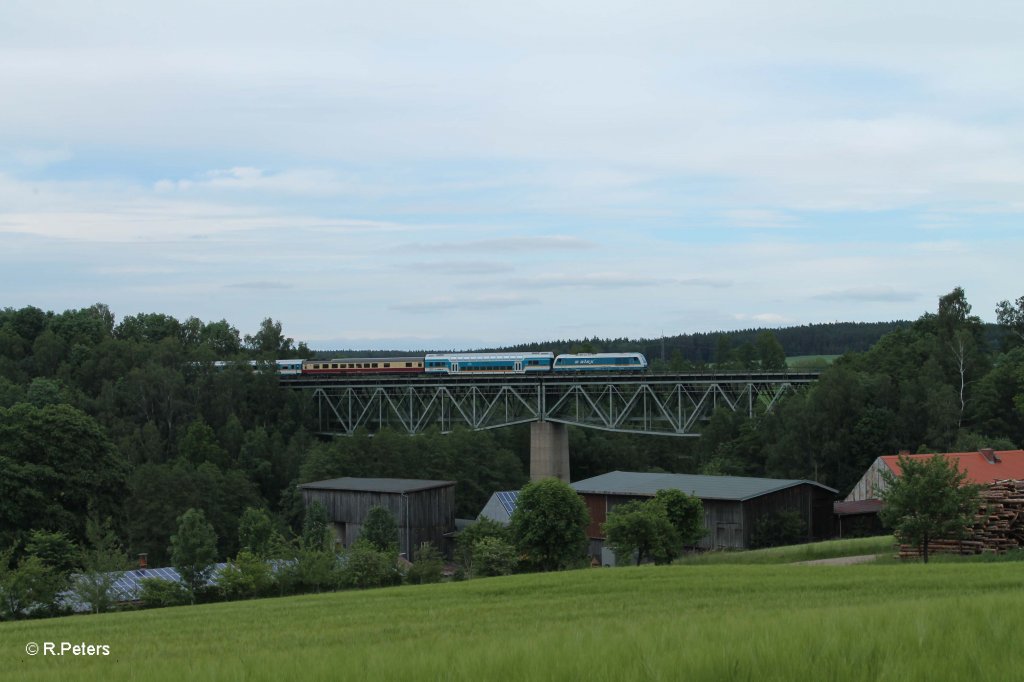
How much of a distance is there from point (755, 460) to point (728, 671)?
72.7 metres

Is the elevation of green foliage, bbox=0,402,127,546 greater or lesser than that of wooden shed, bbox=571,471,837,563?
greater

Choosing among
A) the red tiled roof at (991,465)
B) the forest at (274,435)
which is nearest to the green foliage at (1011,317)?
the forest at (274,435)

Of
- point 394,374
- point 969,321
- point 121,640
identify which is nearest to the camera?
point 121,640

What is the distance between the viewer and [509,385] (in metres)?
88.2

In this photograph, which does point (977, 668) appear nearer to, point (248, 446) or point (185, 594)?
point (185, 594)

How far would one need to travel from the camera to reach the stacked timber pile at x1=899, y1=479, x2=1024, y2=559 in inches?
1304

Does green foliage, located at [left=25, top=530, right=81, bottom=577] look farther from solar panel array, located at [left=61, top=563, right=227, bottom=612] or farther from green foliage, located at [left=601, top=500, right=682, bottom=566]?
green foliage, located at [left=601, top=500, right=682, bottom=566]

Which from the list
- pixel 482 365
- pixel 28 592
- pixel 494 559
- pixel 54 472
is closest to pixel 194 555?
pixel 28 592

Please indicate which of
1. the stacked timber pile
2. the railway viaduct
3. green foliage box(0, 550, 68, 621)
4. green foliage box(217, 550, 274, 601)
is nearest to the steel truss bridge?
the railway viaduct

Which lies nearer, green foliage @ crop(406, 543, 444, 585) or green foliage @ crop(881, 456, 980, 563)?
green foliage @ crop(881, 456, 980, 563)

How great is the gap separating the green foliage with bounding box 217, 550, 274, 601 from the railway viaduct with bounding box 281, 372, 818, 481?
148ft

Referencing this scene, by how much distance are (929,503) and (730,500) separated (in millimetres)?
21565

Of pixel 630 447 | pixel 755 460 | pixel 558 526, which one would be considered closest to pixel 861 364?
pixel 755 460

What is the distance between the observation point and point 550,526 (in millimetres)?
41062
